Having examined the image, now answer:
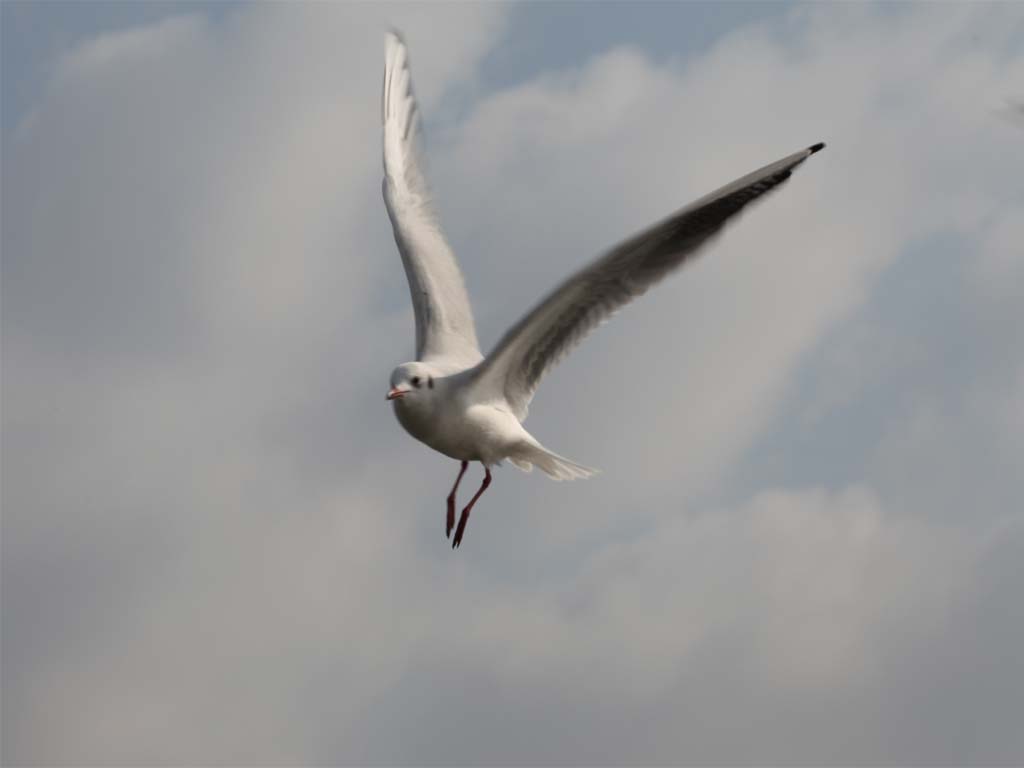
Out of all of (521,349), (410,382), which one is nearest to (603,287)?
(521,349)

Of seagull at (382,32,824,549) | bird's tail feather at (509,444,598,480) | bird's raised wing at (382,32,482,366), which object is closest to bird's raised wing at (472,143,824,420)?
seagull at (382,32,824,549)

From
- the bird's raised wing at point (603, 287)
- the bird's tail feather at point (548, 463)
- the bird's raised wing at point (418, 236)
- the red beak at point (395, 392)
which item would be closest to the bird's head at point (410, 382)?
the red beak at point (395, 392)

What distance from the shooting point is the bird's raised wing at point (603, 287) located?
1318 centimetres

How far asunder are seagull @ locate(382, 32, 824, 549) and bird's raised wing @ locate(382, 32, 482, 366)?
0.02 metres

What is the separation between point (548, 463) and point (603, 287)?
65.3 inches

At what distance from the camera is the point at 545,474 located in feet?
49.1

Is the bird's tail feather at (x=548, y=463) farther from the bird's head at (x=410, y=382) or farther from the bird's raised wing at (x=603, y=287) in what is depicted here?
the bird's head at (x=410, y=382)

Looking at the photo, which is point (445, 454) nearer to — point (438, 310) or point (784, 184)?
point (438, 310)

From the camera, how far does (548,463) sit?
14.9 m

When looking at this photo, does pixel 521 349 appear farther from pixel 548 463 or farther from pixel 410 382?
pixel 548 463

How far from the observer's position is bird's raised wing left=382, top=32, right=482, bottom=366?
627 inches

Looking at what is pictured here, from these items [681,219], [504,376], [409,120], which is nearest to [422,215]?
[409,120]

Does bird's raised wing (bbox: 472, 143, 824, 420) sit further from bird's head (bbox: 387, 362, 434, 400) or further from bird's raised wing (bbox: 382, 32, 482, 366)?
bird's raised wing (bbox: 382, 32, 482, 366)

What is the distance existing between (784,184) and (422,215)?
576 centimetres
